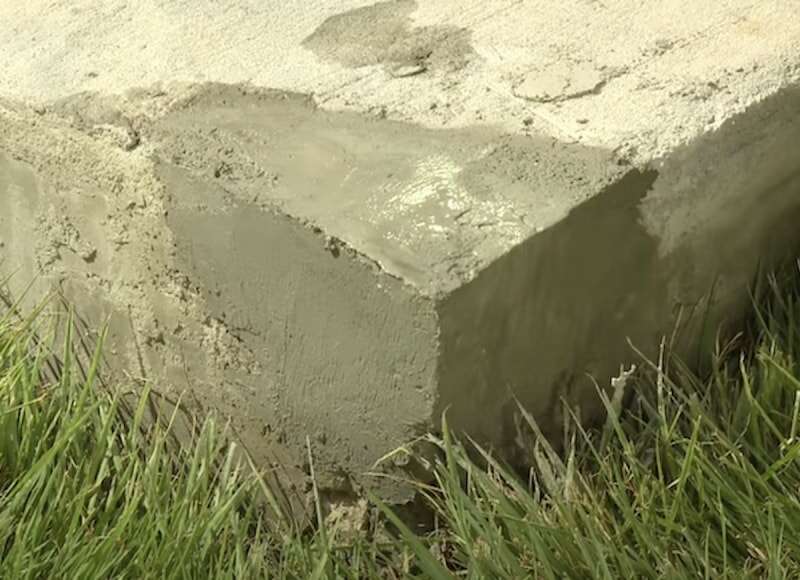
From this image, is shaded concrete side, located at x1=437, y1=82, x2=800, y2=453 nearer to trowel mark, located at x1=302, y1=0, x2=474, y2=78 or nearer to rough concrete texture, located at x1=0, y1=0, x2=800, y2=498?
rough concrete texture, located at x1=0, y1=0, x2=800, y2=498

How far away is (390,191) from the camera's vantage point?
1.49 metres

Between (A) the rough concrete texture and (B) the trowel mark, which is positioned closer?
(A) the rough concrete texture

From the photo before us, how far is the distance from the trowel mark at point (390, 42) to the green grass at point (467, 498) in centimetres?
47

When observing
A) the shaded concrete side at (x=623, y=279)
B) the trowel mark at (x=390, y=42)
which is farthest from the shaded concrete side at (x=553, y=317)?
the trowel mark at (x=390, y=42)

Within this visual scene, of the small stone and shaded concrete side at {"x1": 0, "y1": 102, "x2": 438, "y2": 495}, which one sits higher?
the small stone

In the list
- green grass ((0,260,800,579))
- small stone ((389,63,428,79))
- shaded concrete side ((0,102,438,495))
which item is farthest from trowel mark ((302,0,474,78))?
green grass ((0,260,800,579))

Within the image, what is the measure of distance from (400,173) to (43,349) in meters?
0.54

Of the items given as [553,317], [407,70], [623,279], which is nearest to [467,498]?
[553,317]

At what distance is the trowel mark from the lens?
173 centimetres

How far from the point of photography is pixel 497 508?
1.46 meters

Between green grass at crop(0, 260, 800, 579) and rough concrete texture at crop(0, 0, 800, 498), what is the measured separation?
73 mm

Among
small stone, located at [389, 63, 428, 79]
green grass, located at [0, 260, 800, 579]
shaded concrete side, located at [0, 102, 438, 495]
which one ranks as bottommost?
green grass, located at [0, 260, 800, 579]

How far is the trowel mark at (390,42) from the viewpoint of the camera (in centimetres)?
173

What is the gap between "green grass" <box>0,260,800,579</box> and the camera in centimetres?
145
